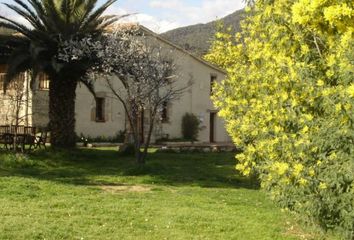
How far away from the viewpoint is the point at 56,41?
19906 millimetres

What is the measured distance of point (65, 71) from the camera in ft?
67.6

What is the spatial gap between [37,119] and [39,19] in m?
9.00

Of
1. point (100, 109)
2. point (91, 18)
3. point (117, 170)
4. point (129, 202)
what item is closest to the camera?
point (129, 202)

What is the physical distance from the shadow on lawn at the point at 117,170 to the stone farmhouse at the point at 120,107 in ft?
15.5

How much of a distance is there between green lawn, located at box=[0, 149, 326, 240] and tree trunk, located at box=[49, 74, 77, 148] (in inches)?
44.1

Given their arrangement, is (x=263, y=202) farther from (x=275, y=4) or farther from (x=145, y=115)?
(x=145, y=115)

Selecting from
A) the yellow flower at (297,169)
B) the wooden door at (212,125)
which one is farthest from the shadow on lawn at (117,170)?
the wooden door at (212,125)

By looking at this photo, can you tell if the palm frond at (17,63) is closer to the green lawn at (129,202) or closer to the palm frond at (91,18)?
the palm frond at (91,18)

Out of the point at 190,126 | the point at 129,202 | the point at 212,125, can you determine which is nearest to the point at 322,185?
the point at 129,202

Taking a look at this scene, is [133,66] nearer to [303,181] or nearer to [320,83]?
[303,181]

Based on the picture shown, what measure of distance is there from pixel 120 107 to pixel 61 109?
10.5m

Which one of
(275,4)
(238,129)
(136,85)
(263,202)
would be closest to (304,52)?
(275,4)

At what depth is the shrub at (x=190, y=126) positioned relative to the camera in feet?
113

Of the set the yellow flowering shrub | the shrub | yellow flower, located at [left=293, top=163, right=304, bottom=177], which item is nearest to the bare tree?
the yellow flowering shrub
